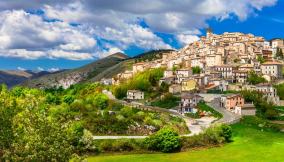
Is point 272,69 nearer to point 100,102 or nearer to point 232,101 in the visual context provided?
point 232,101

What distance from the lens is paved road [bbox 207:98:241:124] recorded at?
9057cm

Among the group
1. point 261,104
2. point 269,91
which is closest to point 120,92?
point 269,91

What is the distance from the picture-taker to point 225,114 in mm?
98625

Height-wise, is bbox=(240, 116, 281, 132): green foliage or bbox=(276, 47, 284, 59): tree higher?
bbox=(276, 47, 284, 59): tree

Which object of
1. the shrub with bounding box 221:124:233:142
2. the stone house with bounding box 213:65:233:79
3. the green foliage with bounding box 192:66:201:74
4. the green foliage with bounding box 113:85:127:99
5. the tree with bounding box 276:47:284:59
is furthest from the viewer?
the tree with bounding box 276:47:284:59

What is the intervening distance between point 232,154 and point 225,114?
1369 inches

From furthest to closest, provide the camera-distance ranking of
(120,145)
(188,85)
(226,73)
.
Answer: (226,73) → (188,85) → (120,145)

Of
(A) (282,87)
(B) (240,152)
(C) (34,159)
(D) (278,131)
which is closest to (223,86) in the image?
(A) (282,87)

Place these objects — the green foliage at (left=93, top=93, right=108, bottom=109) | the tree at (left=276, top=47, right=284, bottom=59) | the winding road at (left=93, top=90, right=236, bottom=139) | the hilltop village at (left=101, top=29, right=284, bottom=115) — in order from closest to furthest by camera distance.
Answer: the winding road at (left=93, top=90, right=236, bottom=139) → the hilltop village at (left=101, top=29, right=284, bottom=115) → the green foliage at (left=93, top=93, right=108, bottom=109) → the tree at (left=276, top=47, right=284, bottom=59)

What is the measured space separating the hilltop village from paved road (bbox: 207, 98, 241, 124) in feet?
2.51

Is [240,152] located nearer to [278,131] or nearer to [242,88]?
[278,131]

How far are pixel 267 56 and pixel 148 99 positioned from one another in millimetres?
50702

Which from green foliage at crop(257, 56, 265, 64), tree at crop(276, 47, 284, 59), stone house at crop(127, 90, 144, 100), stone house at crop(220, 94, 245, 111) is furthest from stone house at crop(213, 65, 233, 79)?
tree at crop(276, 47, 284, 59)

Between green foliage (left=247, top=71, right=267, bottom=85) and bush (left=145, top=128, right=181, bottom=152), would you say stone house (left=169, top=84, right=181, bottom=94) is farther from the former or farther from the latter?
bush (left=145, top=128, right=181, bottom=152)
